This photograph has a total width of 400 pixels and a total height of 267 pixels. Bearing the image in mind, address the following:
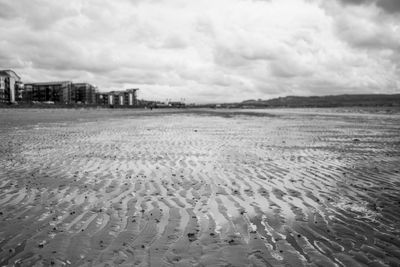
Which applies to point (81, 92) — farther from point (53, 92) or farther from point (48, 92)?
point (48, 92)

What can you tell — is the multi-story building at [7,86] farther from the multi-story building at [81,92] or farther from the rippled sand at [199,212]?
the rippled sand at [199,212]

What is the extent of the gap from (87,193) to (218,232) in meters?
4.05

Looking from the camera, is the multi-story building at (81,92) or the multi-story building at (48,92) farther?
the multi-story building at (81,92)

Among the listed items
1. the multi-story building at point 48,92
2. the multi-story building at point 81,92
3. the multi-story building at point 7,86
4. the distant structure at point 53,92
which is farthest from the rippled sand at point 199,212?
the multi-story building at point 81,92

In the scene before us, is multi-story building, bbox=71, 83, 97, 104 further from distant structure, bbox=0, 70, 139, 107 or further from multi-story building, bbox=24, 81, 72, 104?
multi-story building, bbox=24, 81, 72, 104

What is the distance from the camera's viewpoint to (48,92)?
181 metres

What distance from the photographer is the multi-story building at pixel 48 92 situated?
593 ft

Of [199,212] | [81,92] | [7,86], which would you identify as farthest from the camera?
[81,92]

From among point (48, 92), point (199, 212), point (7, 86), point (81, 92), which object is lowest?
point (199, 212)

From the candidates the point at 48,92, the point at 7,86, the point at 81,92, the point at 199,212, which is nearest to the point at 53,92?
the point at 48,92

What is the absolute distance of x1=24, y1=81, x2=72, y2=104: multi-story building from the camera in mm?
180875

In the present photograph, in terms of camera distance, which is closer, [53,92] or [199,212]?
[199,212]

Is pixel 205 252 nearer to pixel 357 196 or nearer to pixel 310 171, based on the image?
pixel 357 196

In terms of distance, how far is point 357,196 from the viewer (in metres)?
7.96
